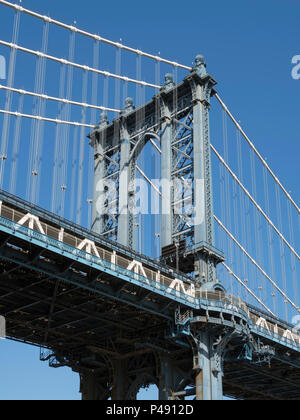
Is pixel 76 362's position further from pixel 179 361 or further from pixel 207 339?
pixel 207 339

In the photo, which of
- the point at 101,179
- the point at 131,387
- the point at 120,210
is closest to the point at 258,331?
the point at 131,387

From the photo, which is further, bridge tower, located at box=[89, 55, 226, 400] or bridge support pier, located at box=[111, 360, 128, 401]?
bridge support pier, located at box=[111, 360, 128, 401]

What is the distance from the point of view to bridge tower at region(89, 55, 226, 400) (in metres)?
58.3

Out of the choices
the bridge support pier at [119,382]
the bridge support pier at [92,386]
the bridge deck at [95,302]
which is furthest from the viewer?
the bridge support pier at [92,386]

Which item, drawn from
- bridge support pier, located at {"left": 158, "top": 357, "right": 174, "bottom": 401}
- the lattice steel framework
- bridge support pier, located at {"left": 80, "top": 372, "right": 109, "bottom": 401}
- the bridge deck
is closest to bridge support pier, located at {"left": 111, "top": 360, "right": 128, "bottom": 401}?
the bridge deck

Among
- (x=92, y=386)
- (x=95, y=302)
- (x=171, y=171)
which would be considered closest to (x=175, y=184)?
(x=171, y=171)

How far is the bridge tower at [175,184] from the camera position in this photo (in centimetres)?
5831

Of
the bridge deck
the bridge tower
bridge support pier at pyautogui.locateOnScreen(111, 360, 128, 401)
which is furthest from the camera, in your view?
bridge support pier at pyautogui.locateOnScreen(111, 360, 128, 401)

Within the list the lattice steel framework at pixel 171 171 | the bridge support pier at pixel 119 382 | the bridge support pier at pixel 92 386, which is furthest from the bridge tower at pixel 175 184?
the bridge support pier at pixel 92 386

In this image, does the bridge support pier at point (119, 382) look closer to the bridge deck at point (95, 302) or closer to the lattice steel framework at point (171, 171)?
the bridge deck at point (95, 302)

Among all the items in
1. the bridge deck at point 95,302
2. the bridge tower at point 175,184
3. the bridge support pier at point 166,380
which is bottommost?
the bridge support pier at point 166,380

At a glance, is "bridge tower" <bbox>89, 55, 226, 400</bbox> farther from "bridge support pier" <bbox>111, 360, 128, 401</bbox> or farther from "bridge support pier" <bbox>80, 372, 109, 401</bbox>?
"bridge support pier" <bbox>80, 372, 109, 401</bbox>

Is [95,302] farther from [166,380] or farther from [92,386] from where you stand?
[92,386]

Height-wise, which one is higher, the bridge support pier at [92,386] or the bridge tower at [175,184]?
the bridge tower at [175,184]
